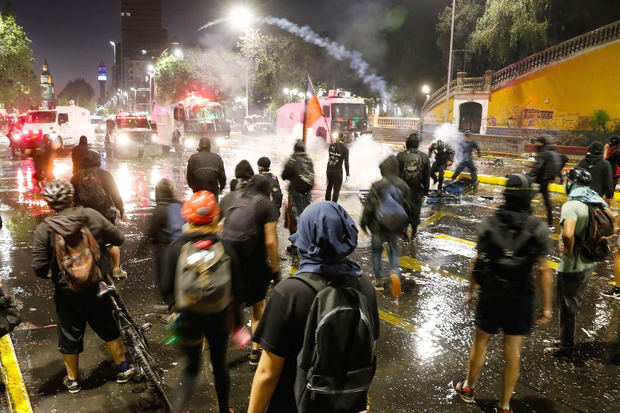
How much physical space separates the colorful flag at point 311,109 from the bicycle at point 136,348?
25.8 feet

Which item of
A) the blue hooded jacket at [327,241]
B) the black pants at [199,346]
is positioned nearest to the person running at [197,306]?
the black pants at [199,346]

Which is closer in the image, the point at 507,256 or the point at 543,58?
the point at 507,256

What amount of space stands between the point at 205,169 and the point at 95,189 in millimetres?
1646

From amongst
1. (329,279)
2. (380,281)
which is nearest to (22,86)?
(380,281)

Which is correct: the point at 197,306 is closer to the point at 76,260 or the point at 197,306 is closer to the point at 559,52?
the point at 76,260

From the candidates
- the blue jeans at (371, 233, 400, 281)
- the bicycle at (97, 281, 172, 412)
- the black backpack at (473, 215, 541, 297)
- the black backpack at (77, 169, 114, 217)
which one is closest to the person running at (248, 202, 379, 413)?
the black backpack at (473, 215, 541, 297)

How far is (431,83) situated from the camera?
153 feet

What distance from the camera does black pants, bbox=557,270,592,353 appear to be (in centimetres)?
454

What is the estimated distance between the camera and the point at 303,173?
7.07m

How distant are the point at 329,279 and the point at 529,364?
3262 millimetres

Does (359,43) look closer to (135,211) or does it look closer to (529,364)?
(135,211)

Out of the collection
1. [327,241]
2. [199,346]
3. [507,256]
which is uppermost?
[327,241]

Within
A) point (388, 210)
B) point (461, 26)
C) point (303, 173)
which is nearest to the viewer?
point (388, 210)

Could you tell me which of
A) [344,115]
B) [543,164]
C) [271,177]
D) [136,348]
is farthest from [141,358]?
[344,115]
